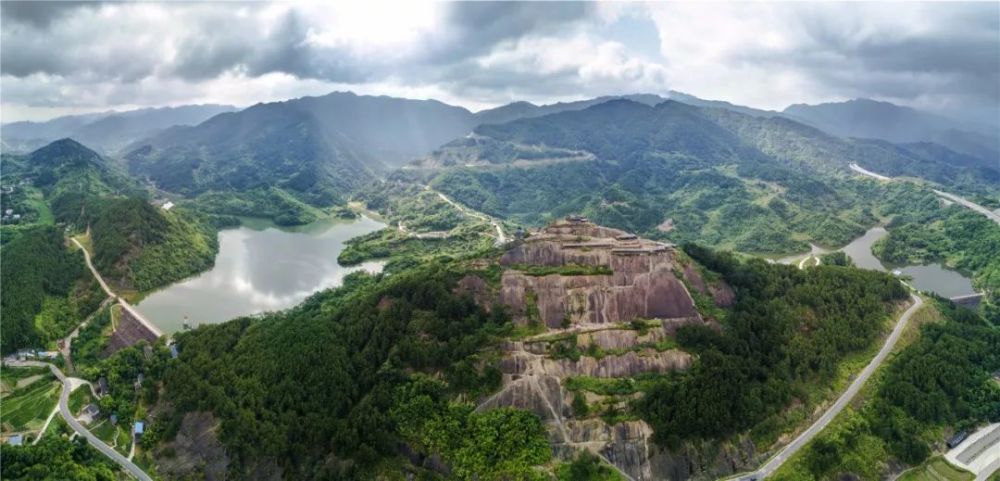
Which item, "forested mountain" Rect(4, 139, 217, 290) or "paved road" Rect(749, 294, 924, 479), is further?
"forested mountain" Rect(4, 139, 217, 290)

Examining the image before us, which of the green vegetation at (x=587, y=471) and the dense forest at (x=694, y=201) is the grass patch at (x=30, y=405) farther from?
the dense forest at (x=694, y=201)

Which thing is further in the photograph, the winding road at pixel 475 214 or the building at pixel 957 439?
the winding road at pixel 475 214

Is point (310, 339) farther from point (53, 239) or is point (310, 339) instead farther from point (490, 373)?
point (53, 239)

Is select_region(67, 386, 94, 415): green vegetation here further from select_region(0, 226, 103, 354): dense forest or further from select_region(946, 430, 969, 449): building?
select_region(946, 430, 969, 449): building

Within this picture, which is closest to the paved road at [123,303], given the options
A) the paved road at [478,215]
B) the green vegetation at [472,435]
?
the green vegetation at [472,435]

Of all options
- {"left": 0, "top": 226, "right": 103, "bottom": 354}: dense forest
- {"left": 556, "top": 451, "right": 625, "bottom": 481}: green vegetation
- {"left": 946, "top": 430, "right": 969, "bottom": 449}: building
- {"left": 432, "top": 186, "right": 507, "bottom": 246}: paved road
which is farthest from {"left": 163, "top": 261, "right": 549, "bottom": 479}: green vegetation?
{"left": 432, "top": 186, "right": 507, "bottom": 246}: paved road

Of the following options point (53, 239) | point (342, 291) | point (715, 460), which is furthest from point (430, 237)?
point (715, 460)
